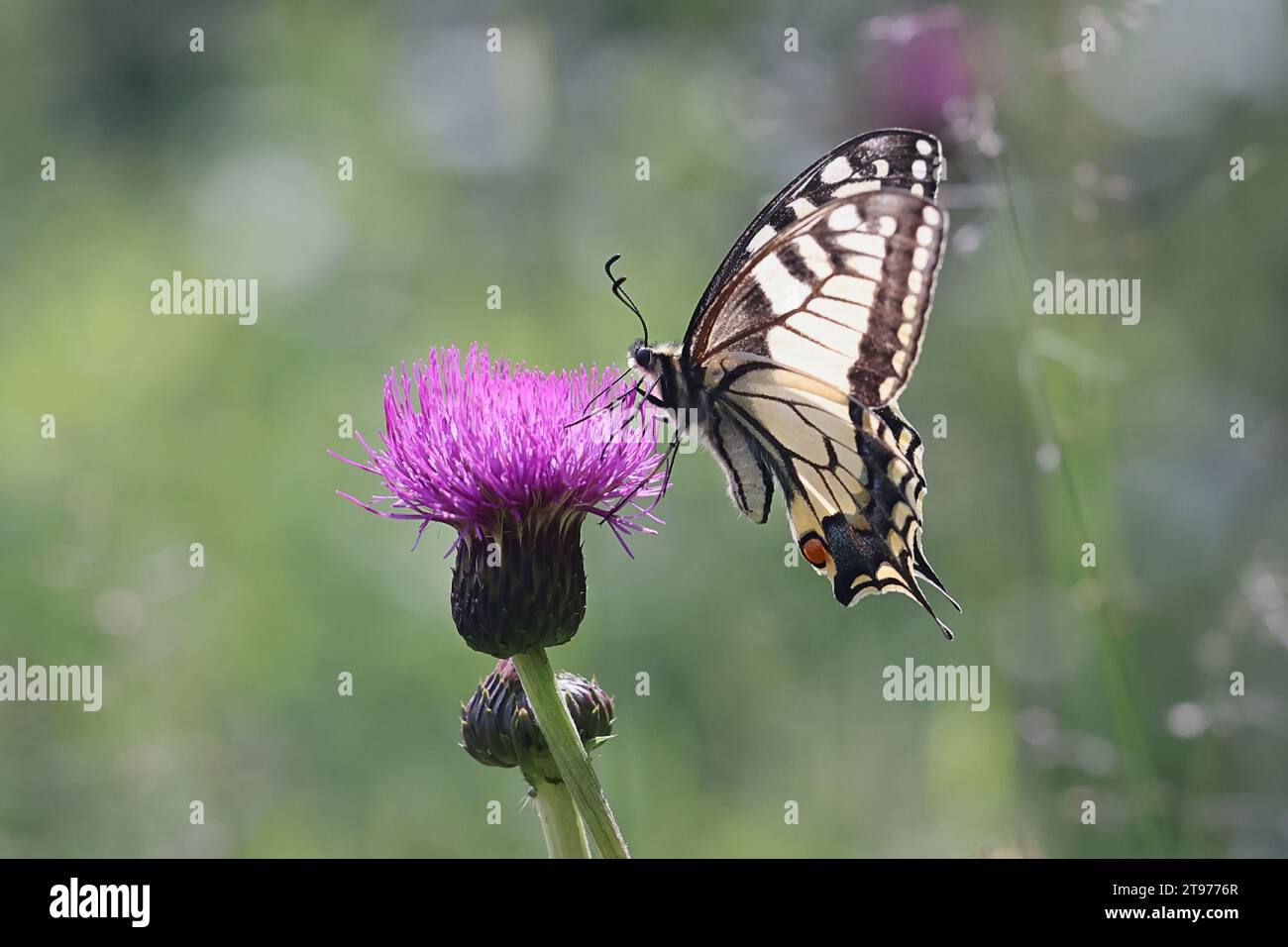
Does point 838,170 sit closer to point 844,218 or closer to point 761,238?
point 844,218

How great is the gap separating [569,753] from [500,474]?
2.40 feet

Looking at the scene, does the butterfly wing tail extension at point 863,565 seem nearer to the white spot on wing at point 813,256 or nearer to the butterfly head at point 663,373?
the butterfly head at point 663,373

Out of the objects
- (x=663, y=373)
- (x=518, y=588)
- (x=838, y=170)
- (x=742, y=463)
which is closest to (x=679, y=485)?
(x=742, y=463)

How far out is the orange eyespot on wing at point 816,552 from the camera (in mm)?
3682

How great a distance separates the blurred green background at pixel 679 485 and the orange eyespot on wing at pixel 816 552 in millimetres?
1017

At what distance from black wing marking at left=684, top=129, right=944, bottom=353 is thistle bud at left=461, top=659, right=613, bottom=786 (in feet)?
3.38

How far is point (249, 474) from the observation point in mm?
6461

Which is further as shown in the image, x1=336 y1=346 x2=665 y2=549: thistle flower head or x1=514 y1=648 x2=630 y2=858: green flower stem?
x1=336 y1=346 x2=665 y2=549: thistle flower head

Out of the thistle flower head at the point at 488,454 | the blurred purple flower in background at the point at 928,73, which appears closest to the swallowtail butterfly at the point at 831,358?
the thistle flower head at the point at 488,454

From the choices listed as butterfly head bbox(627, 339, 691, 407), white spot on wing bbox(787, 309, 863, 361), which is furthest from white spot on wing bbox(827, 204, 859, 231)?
butterfly head bbox(627, 339, 691, 407)

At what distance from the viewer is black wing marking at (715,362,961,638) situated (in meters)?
3.58

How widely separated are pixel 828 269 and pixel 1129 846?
8.13 ft

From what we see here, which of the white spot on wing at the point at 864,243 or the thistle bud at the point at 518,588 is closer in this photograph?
the thistle bud at the point at 518,588

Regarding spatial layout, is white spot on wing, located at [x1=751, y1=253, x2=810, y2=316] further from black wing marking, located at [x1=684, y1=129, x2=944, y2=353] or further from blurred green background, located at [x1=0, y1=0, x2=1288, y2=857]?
blurred green background, located at [x1=0, y1=0, x2=1288, y2=857]
